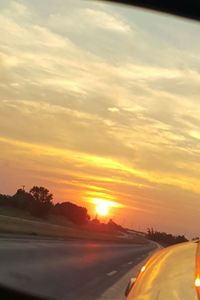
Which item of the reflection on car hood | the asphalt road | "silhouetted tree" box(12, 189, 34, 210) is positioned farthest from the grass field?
the reflection on car hood

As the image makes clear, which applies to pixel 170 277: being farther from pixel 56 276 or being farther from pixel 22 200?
pixel 22 200

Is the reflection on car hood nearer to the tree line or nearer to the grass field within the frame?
the grass field

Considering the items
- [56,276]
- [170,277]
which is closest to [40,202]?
[56,276]

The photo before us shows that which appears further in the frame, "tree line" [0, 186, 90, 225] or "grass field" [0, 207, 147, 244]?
"tree line" [0, 186, 90, 225]

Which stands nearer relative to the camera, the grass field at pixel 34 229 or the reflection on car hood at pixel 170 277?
the reflection on car hood at pixel 170 277

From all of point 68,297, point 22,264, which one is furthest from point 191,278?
point 22,264

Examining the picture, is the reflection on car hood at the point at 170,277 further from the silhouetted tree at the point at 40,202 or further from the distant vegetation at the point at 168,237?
the silhouetted tree at the point at 40,202

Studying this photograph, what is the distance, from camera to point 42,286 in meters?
13.6

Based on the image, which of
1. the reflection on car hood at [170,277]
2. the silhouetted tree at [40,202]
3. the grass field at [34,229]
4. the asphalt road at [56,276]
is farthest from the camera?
the silhouetted tree at [40,202]

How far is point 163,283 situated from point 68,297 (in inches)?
306

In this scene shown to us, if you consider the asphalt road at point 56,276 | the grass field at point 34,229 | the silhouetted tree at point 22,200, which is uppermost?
the silhouetted tree at point 22,200

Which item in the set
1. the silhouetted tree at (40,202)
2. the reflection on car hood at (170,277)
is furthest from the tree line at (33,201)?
the reflection on car hood at (170,277)

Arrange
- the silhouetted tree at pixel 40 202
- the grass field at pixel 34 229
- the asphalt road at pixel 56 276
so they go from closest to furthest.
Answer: the asphalt road at pixel 56 276 < the grass field at pixel 34 229 < the silhouetted tree at pixel 40 202

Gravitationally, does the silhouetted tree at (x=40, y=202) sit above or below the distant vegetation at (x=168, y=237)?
above
